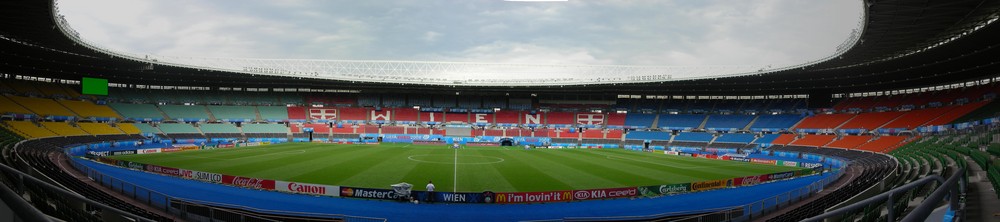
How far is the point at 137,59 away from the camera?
53.4 metres

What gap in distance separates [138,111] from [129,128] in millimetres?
6581

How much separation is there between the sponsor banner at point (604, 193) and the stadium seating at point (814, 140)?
1752 inches

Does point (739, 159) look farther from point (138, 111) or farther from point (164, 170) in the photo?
point (138, 111)

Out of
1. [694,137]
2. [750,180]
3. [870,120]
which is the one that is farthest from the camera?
[694,137]

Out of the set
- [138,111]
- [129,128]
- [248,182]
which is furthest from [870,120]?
[138,111]

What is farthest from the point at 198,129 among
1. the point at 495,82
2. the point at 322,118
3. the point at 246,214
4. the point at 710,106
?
the point at 710,106

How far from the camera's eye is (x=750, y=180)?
3312 centimetres

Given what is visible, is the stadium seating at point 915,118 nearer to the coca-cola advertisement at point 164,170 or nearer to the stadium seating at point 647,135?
the stadium seating at point 647,135

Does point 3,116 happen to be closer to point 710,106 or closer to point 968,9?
point 968,9

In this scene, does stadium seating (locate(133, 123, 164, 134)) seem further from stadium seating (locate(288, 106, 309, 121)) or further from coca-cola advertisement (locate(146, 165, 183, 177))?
coca-cola advertisement (locate(146, 165, 183, 177))

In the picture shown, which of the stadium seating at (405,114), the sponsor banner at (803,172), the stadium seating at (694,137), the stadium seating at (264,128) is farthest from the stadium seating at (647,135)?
the stadium seating at (264,128)

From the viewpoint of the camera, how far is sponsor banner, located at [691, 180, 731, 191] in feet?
96.7

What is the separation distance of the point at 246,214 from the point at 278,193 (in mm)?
9951

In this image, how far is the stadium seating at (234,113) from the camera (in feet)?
251
